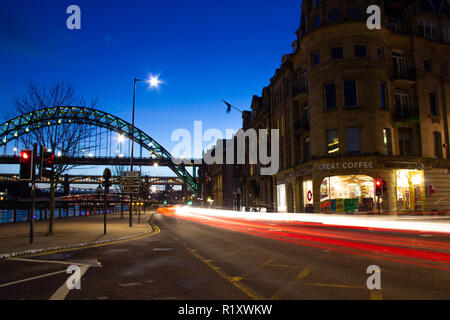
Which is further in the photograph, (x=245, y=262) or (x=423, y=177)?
(x=423, y=177)

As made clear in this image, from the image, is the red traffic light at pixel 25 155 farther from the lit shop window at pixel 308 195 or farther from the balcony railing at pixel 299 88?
the balcony railing at pixel 299 88

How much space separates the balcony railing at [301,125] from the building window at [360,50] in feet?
27.5

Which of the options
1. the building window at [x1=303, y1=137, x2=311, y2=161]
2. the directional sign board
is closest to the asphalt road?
the directional sign board

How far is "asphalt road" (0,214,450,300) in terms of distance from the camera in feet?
19.1

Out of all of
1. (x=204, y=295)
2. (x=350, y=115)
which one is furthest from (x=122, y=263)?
(x=350, y=115)

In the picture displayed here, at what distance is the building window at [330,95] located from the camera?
34.1 m

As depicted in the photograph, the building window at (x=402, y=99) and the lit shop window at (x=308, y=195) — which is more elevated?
the building window at (x=402, y=99)

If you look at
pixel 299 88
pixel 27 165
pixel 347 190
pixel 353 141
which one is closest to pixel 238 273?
pixel 27 165

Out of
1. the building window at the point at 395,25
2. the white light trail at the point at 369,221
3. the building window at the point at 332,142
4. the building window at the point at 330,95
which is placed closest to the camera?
the white light trail at the point at 369,221

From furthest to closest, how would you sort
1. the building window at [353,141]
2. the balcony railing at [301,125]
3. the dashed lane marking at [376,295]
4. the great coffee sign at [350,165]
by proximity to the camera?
1. the balcony railing at [301,125]
2. the building window at [353,141]
3. the great coffee sign at [350,165]
4. the dashed lane marking at [376,295]

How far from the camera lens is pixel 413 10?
37.0m

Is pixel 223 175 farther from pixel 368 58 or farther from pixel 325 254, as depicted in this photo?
pixel 325 254

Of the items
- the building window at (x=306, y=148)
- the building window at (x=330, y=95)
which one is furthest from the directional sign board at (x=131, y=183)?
the building window at (x=306, y=148)
